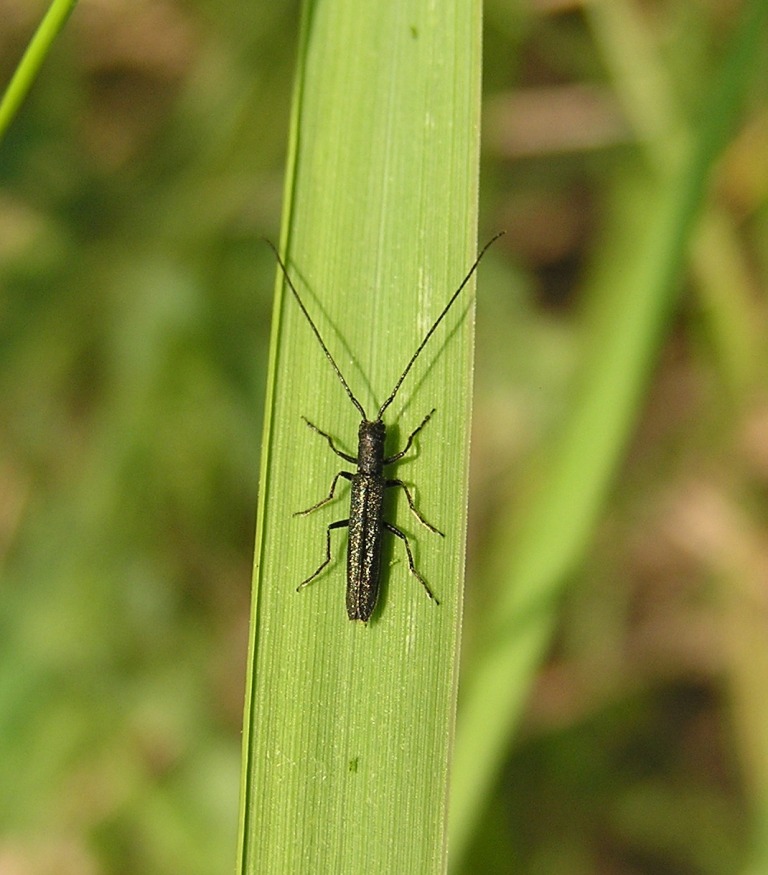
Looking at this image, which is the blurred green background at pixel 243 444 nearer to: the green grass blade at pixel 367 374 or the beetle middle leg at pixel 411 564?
the beetle middle leg at pixel 411 564

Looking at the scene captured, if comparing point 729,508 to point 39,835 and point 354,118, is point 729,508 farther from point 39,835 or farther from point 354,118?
point 39,835

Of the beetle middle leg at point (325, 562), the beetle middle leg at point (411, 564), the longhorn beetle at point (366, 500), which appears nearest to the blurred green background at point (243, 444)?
the longhorn beetle at point (366, 500)

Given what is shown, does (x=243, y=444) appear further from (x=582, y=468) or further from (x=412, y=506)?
(x=582, y=468)

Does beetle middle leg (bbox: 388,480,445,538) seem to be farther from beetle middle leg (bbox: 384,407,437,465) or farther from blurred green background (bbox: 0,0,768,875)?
blurred green background (bbox: 0,0,768,875)

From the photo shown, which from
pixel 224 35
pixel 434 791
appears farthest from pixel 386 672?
pixel 224 35

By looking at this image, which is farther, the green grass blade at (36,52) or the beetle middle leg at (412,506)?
the beetle middle leg at (412,506)

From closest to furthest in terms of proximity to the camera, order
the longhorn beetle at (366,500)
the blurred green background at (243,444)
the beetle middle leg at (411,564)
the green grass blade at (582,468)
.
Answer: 1. the beetle middle leg at (411,564)
2. the longhorn beetle at (366,500)
3. the green grass blade at (582,468)
4. the blurred green background at (243,444)
